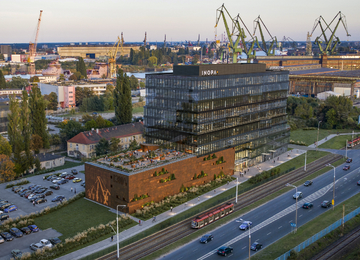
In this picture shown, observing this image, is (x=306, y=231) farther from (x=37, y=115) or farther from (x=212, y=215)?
(x=37, y=115)

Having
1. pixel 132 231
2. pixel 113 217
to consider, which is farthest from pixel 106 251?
pixel 113 217

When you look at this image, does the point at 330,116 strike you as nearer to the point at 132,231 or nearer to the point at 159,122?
the point at 159,122

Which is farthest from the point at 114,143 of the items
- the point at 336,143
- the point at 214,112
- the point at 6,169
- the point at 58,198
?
the point at 336,143

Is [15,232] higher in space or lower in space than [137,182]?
lower

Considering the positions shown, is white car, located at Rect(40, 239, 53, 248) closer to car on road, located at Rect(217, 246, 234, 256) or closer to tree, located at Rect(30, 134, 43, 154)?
car on road, located at Rect(217, 246, 234, 256)

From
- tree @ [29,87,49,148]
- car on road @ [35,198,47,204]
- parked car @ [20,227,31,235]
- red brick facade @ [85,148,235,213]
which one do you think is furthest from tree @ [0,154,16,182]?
parked car @ [20,227,31,235]

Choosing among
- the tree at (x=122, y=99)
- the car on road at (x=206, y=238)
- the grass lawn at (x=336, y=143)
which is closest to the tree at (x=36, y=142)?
the tree at (x=122, y=99)

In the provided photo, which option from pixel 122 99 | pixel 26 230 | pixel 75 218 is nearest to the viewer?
pixel 26 230

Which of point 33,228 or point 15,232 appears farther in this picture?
point 33,228
